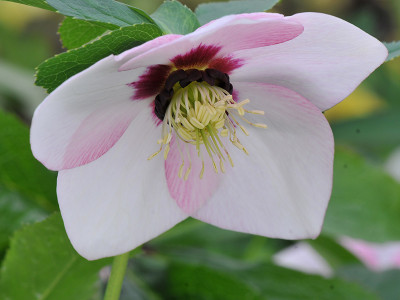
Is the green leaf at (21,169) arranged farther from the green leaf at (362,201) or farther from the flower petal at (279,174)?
the green leaf at (362,201)

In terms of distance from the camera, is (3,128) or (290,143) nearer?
(290,143)

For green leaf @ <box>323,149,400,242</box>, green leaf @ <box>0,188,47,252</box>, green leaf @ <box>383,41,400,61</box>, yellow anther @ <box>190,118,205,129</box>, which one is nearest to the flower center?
yellow anther @ <box>190,118,205,129</box>

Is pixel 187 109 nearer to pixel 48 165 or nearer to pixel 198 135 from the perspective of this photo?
pixel 198 135

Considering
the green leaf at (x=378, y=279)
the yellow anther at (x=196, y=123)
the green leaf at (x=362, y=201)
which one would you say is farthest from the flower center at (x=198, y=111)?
the green leaf at (x=378, y=279)

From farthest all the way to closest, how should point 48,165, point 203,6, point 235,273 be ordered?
1. point 235,273
2. point 203,6
3. point 48,165

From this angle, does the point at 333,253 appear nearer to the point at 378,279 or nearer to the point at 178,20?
the point at 378,279

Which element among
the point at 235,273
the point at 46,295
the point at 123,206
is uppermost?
the point at 123,206

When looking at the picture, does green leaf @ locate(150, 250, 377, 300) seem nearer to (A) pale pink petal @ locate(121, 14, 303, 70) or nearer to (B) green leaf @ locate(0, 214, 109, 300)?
(B) green leaf @ locate(0, 214, 109, 300)

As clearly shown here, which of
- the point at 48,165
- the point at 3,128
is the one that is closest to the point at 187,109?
the point at 48,165
